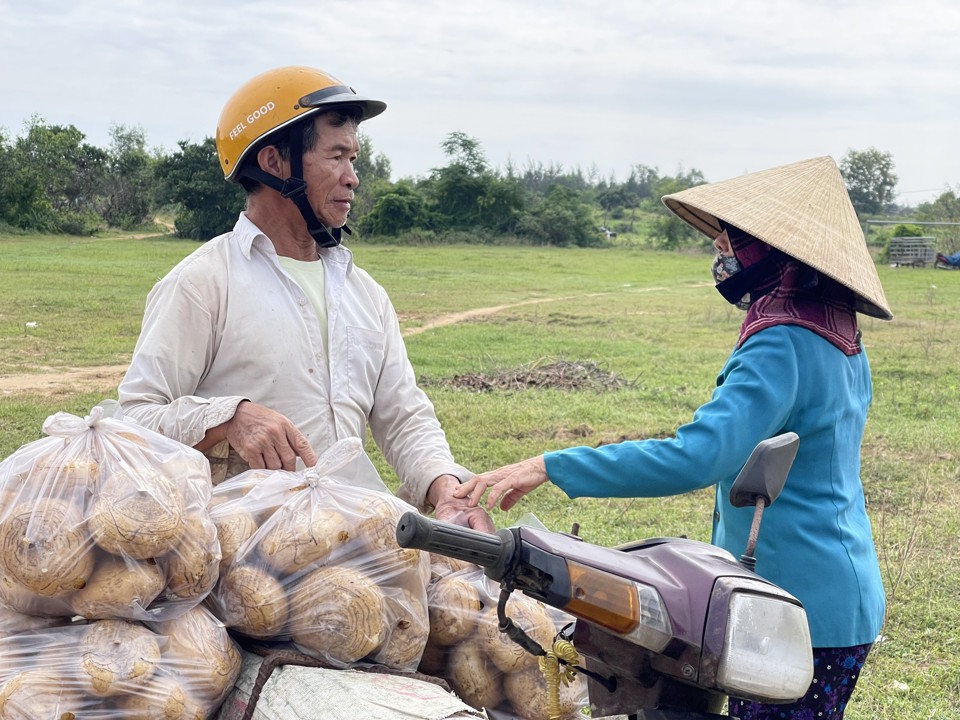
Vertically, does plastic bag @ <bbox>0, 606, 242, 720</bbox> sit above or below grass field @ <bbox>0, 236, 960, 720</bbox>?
above

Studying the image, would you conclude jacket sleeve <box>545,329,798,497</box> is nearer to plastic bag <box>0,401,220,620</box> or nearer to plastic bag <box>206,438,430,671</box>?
plastic bag <box>206,438,430,671</box>

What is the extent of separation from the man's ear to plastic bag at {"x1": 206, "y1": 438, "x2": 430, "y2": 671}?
108cm

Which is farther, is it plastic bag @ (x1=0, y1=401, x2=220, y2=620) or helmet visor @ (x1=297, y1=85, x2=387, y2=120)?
helmet visor @ (x1=297, y1=85, x2=387, y2=120)

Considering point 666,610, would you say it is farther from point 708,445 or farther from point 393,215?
point 393,215

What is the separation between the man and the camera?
2379 mm

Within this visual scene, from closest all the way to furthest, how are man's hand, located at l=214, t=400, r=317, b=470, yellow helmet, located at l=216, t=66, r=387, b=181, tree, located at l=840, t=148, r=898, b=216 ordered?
man's hand, located at l=214, t=400, r=317, b=470
yellow helmet, located at l=216, t=66, r=387, b=181
tree, located at l=840, t=148, r=898, b=216

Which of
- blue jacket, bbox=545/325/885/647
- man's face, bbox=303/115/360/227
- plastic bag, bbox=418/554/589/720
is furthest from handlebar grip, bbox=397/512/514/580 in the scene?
man's face, bbox=303/115/360/227

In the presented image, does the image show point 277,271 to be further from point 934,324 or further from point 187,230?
point 187,230

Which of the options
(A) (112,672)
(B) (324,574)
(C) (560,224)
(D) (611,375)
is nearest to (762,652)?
(B) (324,574)

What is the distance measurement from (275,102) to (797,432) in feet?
5.00

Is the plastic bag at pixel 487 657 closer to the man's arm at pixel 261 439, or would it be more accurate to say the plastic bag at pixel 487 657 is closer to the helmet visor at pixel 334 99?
the man's arm at pixel 261 439

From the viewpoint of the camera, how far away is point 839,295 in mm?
2549

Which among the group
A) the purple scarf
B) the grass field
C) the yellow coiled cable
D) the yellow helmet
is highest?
the yellow helmet

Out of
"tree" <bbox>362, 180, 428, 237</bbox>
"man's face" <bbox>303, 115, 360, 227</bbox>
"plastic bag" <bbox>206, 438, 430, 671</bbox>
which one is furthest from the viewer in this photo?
"tree" <bbox>362, 180, 428, 237</bbox>
